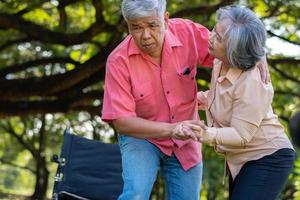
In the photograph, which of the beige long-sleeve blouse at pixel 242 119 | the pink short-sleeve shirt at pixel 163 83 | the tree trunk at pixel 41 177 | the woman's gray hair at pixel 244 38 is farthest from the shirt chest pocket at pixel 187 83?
the tree trunk at pixel 41 177

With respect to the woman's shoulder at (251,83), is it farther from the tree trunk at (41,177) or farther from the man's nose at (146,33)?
the tree trunk at (41,177)

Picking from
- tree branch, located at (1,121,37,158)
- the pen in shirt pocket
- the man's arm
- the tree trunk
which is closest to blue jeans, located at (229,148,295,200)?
the man's arm

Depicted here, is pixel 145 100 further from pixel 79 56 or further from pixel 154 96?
pixel 79 56

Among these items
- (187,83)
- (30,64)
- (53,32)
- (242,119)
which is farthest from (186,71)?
(30,64)

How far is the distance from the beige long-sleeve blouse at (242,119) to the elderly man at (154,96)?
216mm

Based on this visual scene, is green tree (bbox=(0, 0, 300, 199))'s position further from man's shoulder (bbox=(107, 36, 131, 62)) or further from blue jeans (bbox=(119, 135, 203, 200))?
man's shoulder (bbox=(107, 36, 131, 62))

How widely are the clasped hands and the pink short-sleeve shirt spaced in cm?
31

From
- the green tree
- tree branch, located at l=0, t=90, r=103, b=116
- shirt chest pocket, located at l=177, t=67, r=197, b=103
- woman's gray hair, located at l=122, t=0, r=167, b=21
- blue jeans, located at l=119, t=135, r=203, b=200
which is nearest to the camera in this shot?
woman's gray hair, located at l=122, t=0, r=167, b=21

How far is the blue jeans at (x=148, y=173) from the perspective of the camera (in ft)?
10.7

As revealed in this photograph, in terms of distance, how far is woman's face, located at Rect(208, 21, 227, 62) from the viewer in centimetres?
297

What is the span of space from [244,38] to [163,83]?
611 millimetres

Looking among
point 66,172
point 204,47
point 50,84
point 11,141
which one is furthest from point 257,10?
point 11,141

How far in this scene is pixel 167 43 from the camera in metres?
3.35

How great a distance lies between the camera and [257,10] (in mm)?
8398
